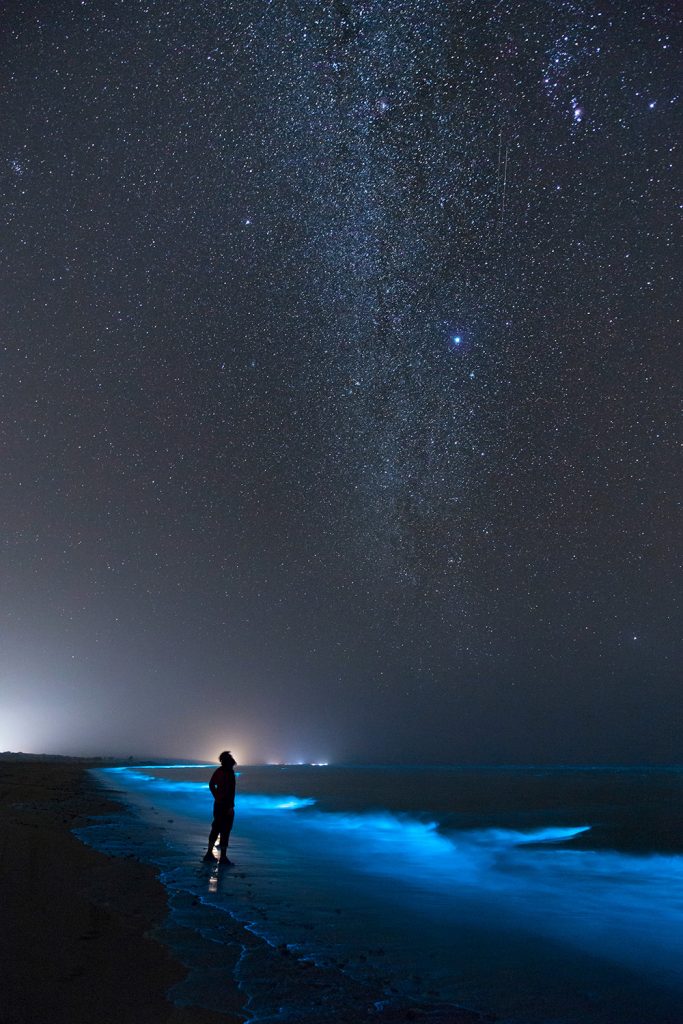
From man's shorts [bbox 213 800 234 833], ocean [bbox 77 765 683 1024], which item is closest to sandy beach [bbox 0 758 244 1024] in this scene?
ocean [bbox 77 765 683 1024]

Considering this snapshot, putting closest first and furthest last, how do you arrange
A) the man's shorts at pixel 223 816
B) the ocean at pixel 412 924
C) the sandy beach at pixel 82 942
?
the sandy beach at pixel 82 942
the ocean at pixel 412 924
the man's shorts at pixel 223 816

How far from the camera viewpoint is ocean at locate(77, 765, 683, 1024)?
5.52 meters

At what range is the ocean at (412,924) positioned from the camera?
5523 mm

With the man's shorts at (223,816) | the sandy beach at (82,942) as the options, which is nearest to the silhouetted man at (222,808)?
the man's shorts at (223,816)

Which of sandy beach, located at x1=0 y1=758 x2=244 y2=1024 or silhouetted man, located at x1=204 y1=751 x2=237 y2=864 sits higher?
silhouetted man, located at x1=204 y1=751 x2=237 y2=864

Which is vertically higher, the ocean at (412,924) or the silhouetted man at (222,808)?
the silhouetted man at (222,808)

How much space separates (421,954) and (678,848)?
16.9 m

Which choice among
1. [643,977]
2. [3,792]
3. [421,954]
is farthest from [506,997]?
[3,792]

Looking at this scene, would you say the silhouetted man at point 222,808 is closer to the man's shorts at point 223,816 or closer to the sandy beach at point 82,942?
the man's shorts at point 223,816

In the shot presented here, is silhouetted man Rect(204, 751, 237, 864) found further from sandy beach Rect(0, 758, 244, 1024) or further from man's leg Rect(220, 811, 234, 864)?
sandy beach Rect(0, 758, 244, 1024)

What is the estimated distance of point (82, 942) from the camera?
594 cm

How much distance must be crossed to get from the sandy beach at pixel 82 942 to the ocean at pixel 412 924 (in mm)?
245

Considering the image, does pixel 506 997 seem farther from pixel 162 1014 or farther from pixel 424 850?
pixel 424 850

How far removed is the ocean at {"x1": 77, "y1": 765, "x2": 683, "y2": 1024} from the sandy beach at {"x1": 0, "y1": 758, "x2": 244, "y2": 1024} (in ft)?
0.80
